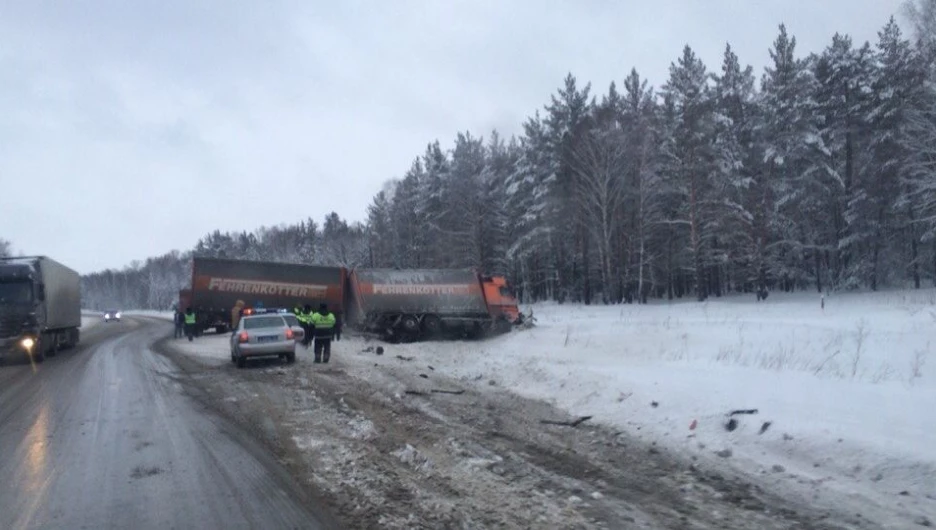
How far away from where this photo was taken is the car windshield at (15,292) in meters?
26.4

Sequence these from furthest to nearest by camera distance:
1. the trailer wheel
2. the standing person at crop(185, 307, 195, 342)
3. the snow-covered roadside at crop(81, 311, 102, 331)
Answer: the snow-covered roadside at crop(81, 311, 102, 331), the standing person at crop(185, 307, 195, 342), the trailer wheel

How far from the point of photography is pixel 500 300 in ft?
112

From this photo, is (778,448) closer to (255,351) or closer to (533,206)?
(255,351)

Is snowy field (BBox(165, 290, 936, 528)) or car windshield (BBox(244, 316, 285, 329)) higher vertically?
car windshield (BBox(244, 316, 285, 329))

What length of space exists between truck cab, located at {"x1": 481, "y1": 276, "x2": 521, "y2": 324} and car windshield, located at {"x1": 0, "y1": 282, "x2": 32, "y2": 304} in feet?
59.5

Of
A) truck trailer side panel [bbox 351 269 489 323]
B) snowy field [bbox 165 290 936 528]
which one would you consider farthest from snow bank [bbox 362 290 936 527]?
truck trailer side panel [bbox 351 269 489 323]

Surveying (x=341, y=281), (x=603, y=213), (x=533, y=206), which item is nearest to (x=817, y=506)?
(x=341, y=281)

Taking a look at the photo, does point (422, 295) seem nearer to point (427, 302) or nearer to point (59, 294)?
point (427, 302)

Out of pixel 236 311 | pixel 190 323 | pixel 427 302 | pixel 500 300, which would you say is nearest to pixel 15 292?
pixel 190 323

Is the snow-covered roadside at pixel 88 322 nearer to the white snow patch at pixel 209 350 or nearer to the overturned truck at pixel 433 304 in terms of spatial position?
the white snow patch at pixel 209 350

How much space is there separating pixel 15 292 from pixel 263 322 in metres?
10.8

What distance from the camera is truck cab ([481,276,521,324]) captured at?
111 ft

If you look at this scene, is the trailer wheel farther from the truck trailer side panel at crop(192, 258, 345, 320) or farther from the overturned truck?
the truck trailer side panel at crop(192, 258, 345, 320)

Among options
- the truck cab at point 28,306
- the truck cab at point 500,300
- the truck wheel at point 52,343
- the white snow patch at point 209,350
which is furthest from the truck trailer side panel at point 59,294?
the truck cab at point 500,300
